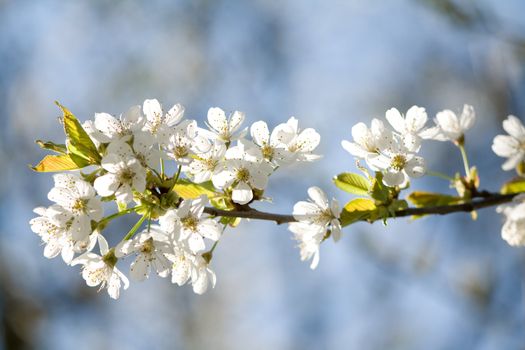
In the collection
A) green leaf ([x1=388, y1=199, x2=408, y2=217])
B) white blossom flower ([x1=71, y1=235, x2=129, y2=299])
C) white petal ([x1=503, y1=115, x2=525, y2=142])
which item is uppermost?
white petal ([x1=503, y1=115, x2=525, y2=142])

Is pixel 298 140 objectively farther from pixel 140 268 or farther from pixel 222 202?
pixel 140 268

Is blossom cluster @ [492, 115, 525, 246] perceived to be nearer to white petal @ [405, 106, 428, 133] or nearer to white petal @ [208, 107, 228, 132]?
white petal @ [405, 106, 428, 133]

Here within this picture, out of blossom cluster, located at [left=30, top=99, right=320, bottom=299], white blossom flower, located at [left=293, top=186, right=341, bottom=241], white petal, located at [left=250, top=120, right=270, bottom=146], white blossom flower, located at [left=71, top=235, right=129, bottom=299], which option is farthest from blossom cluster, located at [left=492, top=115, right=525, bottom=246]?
white blossom flower, located at [left=71, top=235, right=129, bottom=299]

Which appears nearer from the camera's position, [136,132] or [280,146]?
[136,132]

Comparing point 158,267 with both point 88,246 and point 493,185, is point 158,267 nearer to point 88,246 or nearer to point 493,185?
point 88,246

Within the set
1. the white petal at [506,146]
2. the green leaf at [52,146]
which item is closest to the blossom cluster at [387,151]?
the white petal at [506,146]

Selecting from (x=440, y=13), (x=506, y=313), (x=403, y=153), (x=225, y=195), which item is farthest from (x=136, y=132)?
(x=506, y=313)
